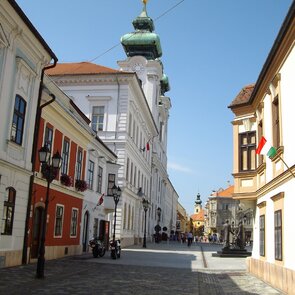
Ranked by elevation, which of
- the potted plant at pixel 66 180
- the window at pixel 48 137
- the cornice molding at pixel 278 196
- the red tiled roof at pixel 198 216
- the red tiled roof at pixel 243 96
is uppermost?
the red tiled roof at pixel 198 216

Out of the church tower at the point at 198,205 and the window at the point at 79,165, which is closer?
the window at the point at 79,165

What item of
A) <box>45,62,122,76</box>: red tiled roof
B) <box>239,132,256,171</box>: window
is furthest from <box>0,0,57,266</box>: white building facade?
<box>45,62,122,76</box>: red tiled roof

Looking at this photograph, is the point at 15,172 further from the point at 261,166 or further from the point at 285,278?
the point at 285,278

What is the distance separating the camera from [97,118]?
39.6 m

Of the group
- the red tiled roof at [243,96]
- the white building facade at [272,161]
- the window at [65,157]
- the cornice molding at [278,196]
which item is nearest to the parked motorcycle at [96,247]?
the window at [65,157]

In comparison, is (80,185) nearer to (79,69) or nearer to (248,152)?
(248,152)

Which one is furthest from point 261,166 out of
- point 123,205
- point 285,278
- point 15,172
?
point 123,205

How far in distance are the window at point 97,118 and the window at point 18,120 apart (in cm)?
2211

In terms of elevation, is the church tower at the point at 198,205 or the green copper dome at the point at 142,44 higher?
the green copper dome at the point at 142,44

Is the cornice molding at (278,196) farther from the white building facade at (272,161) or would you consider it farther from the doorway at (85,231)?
the doorway at (85,231)

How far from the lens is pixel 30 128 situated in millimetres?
17609

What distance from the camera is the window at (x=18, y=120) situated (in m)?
16.3

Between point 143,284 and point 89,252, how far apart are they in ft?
45.3

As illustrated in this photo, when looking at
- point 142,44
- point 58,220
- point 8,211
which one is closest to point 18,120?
point 8,211
